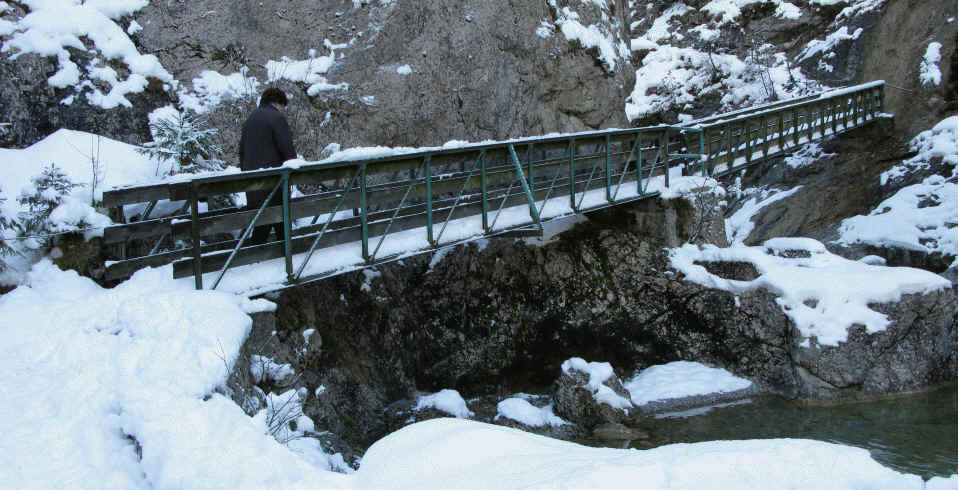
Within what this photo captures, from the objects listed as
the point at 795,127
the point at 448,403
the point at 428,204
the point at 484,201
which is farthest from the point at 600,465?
the point at 795,127

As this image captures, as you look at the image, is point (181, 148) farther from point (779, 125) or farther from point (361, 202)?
point (779, 125)

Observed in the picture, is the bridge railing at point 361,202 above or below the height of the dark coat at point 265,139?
below

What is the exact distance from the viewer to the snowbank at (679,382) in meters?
11.0

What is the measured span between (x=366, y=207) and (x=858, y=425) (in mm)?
7269

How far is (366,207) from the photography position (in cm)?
812

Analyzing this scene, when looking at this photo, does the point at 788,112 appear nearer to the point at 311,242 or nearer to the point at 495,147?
the point at 495,147

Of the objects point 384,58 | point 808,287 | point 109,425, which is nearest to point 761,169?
point 808,287

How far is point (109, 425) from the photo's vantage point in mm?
4668

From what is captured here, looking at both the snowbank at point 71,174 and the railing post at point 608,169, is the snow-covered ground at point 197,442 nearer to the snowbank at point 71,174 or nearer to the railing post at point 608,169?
the snowbank at point 71,174

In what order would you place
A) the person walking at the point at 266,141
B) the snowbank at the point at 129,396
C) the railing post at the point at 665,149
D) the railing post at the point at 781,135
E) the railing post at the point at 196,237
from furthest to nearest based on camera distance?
the railing post at the point at 781,135 → the railing post at the point at 665,149 → the person walking at the point at 266,141 → the railing post at the point at 196,237 → the snowbank at the point at 129,396

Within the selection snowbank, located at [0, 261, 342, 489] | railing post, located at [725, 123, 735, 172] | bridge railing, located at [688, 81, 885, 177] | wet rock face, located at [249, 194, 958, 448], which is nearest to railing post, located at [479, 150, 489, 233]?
wet rock face, located at [249, 194, 958, 448]

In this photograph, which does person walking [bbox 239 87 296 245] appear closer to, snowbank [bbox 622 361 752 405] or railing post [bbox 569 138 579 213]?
railing post [bbox 569 138 579 213]

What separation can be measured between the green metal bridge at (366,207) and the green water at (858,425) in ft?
12.2

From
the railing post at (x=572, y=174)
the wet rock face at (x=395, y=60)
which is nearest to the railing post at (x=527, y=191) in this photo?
the railing post at (x=572, y=174)
